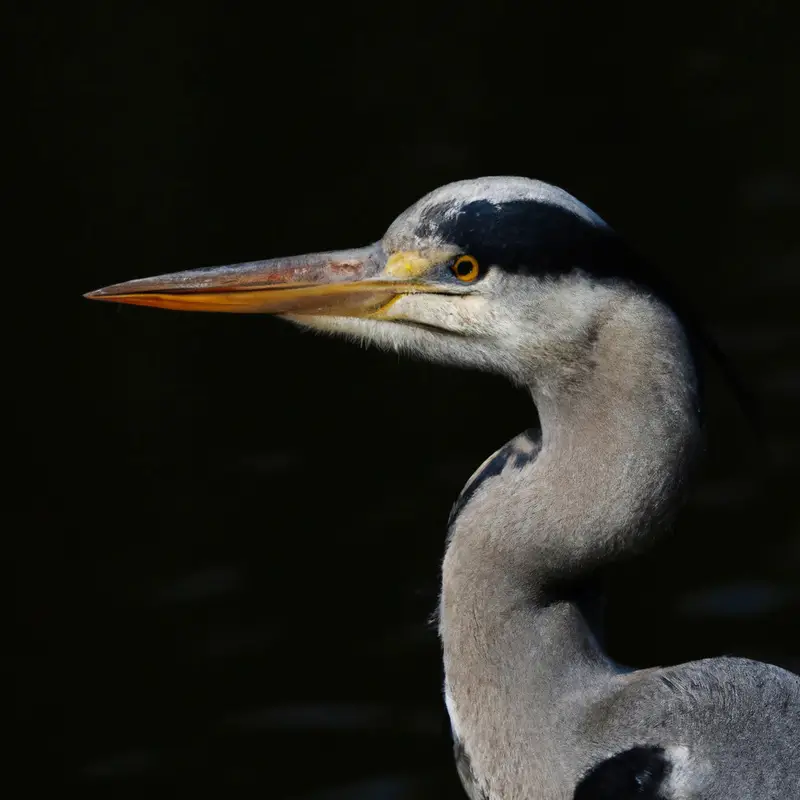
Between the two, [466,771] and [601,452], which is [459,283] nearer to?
[601,452]

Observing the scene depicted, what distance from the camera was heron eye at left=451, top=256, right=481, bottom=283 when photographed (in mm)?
3113

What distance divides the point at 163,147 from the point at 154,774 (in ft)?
12.5

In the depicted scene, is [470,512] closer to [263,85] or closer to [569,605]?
[569,605]

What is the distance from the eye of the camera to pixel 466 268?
10.3ft

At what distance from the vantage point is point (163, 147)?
7738mm

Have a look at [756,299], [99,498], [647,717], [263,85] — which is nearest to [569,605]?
[647,717]

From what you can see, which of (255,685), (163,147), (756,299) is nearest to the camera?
(255,685)

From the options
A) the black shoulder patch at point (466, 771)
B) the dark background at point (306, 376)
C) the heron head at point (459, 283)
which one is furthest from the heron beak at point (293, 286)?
the dark background at point (306, 376)

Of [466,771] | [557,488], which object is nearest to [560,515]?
[557,488]

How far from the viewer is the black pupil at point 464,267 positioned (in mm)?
3123

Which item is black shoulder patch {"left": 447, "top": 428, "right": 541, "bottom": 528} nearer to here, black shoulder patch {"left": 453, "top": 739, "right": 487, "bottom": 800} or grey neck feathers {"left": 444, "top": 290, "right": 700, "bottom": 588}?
grey neck feathers {"left": 444, "top": 290, "right": 700, "bottom": 588}

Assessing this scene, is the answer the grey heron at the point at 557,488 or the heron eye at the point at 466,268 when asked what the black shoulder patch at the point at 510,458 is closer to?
the grey heron at the point at 557,488

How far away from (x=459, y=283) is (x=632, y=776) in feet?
3.28

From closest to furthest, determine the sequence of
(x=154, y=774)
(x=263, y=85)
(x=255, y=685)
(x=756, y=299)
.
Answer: (x=154, y=774) < (x=255, y=685) < (x=756, y=299) < (x=263, y=85)
